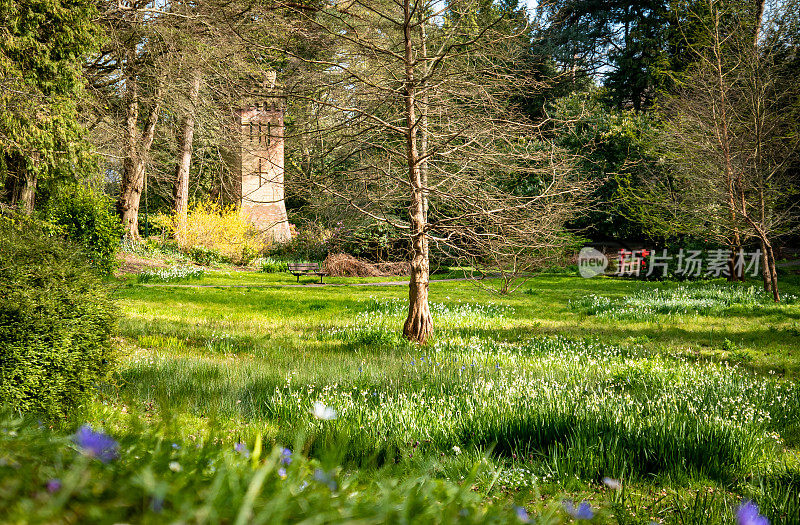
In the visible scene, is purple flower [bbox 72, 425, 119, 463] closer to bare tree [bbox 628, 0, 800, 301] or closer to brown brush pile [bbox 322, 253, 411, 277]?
bare tree [bbox 628, 0, 800, 301]

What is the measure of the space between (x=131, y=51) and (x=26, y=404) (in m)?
13.0

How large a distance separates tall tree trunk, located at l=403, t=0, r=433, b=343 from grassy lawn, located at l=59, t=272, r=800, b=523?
1.17ft

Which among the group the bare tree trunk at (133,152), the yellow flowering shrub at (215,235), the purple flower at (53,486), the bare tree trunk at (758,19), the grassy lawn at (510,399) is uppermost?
the bare tree trunk at (758,19)

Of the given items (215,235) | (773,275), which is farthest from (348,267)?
(773,275)

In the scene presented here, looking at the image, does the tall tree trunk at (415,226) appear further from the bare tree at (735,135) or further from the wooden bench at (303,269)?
the wooden bench at (303,269)

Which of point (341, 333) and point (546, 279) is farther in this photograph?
point (546, 279)

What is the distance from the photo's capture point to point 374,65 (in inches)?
270

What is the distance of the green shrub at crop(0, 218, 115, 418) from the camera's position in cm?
328

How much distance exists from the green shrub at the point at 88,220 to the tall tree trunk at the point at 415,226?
30.5ft

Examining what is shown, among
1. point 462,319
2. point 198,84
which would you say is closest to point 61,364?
point 462,319

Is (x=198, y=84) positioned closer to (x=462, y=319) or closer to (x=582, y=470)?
(x=462, y=319)

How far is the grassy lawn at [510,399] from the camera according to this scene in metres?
2.73

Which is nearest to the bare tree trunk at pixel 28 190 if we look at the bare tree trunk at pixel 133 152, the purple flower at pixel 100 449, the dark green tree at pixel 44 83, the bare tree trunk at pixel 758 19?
the dark green tree at pixel 44 83

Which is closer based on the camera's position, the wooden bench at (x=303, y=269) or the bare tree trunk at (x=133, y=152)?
the bare tree trunk at (x=133, y=152)
